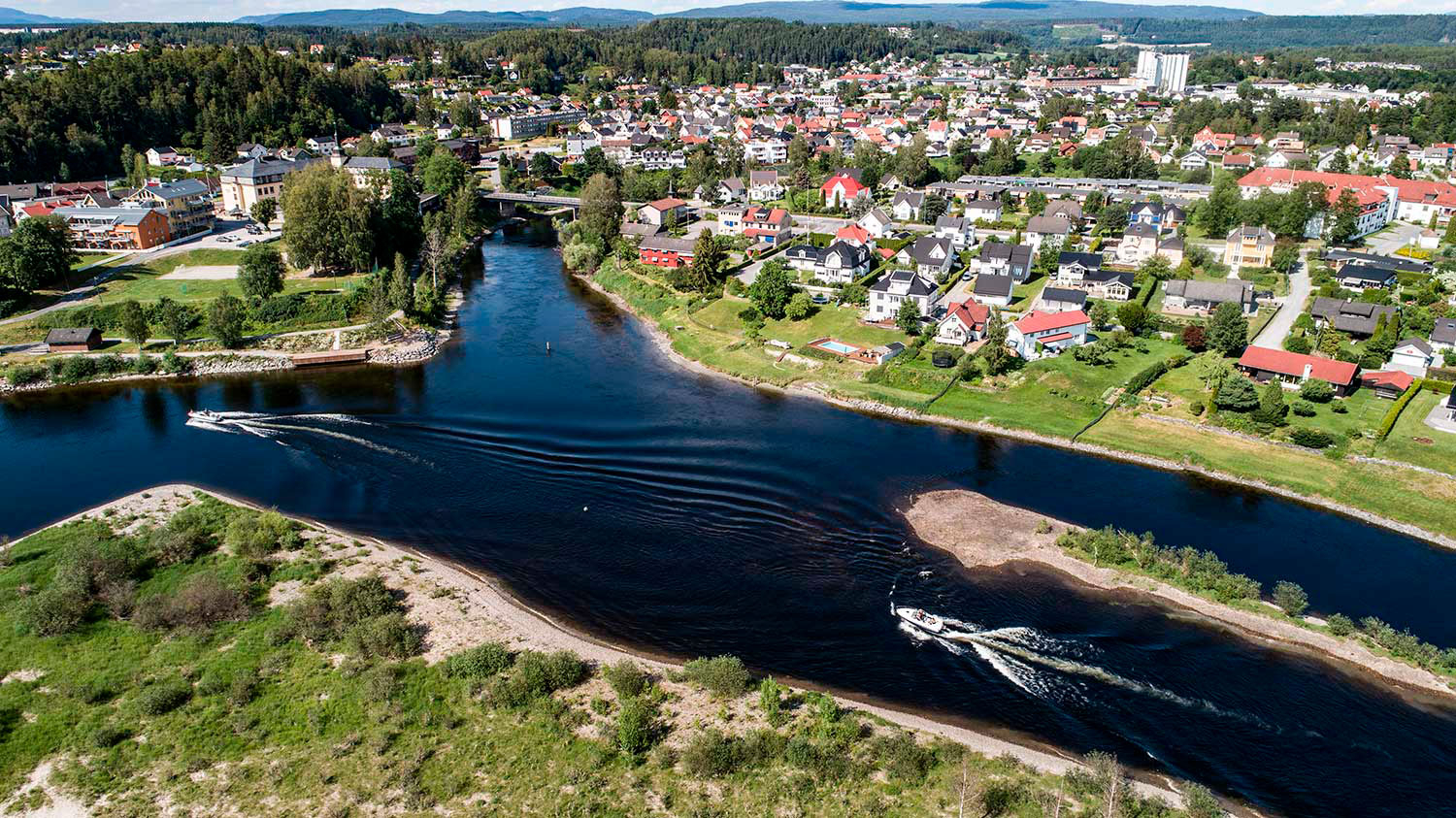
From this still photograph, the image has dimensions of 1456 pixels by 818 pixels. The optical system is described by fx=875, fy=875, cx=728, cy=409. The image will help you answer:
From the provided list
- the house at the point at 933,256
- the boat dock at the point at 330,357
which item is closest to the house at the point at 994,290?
the house at the point at 933,256

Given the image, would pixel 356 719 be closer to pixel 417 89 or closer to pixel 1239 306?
pixel 1239 306

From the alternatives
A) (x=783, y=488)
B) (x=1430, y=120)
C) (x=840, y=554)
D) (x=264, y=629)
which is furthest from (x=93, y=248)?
(x=1430, y=120)

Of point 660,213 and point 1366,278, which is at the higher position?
point 660,213

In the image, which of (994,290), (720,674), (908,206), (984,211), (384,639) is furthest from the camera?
(908,206)

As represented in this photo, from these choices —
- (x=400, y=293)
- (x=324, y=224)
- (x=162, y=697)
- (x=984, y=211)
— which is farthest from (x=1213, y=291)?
(x=324, y=224)

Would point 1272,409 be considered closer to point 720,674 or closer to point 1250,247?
point 720,674

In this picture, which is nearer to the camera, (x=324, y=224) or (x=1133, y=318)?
(x=1133, y=318)

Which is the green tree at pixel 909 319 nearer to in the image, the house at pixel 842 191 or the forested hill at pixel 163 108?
the house at pixel 842 191
